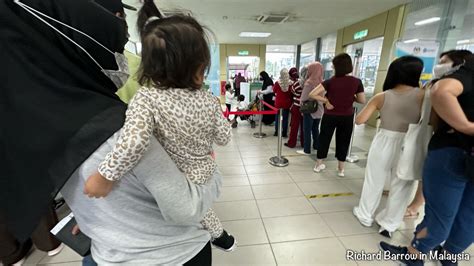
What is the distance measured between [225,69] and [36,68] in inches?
458

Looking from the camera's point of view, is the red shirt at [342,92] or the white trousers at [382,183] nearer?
the white trousers at [382,183]

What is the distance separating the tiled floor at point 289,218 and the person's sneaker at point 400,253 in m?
0.08

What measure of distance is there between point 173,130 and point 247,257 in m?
1.58

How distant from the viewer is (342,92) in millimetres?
2816

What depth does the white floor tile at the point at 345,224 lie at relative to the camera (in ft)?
6.92

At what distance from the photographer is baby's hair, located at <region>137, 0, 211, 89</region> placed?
65 centimetres

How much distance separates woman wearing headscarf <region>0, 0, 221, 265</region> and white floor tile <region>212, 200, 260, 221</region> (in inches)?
70.6

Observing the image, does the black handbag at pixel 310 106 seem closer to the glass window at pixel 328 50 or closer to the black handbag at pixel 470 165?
the black handbag at pixel 470 165

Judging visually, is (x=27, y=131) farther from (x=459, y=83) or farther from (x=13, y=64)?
(x=459, y=83)

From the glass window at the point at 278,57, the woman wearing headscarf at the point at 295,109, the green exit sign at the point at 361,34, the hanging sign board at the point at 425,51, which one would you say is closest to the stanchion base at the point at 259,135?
the woman wearing headscarf at the point at 295,109

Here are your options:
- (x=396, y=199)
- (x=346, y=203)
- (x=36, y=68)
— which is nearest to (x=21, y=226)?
(x=36, y=68)

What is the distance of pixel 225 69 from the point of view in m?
11.6

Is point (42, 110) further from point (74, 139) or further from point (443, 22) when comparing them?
point (443, 22)

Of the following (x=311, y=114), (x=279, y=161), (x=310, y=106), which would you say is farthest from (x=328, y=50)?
(x=279, y=161)
